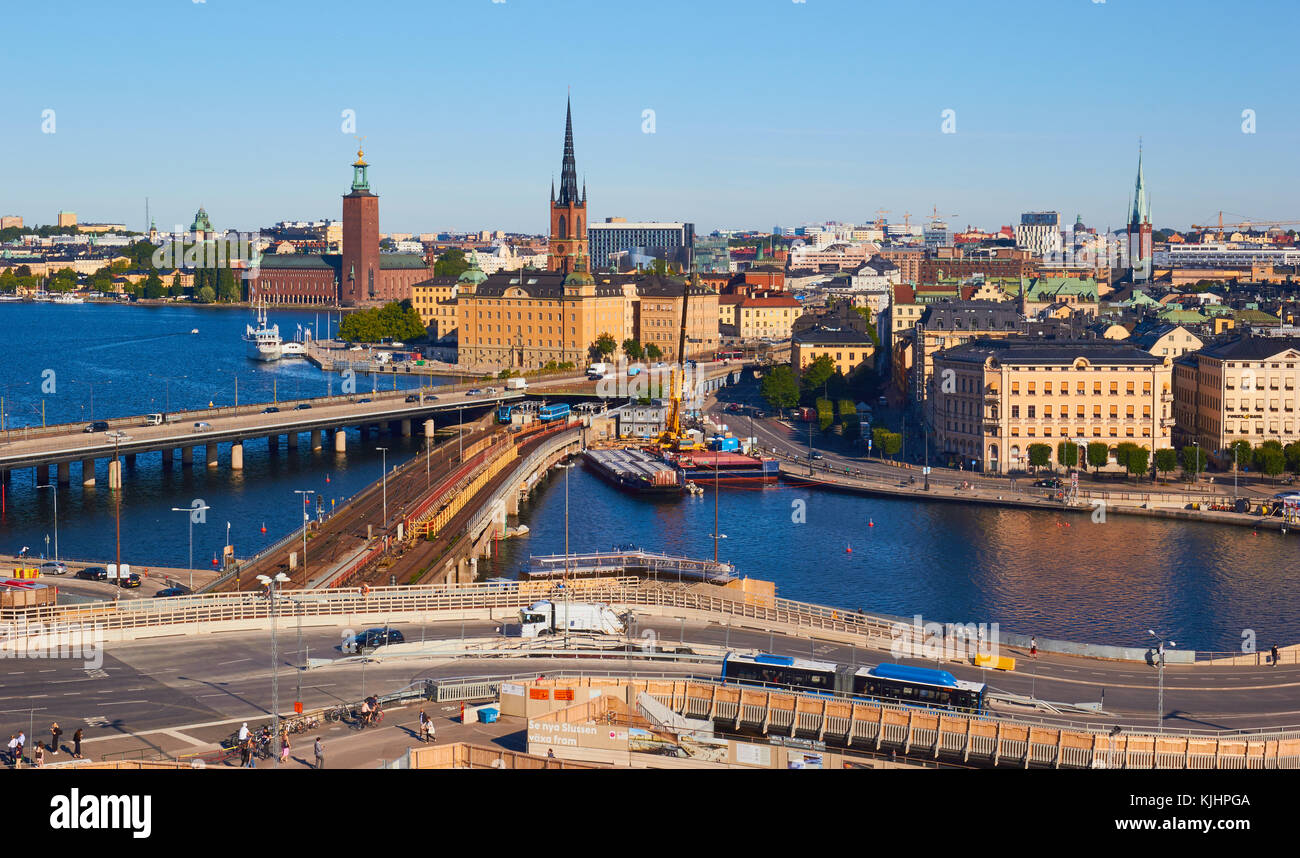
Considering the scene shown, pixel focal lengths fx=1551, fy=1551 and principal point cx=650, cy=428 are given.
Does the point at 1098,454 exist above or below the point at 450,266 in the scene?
below

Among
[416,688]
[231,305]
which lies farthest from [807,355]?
[231,305]

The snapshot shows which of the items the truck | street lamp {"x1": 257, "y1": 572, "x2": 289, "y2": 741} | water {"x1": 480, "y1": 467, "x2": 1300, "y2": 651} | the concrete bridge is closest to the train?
the truck

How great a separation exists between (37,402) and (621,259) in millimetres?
126744

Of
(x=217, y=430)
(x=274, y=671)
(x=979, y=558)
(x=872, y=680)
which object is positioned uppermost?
(x=274, y=671)

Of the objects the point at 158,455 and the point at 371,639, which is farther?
the point at 158,455

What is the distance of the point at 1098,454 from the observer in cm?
5478

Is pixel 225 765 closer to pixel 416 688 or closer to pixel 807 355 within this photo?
pixel 416 688

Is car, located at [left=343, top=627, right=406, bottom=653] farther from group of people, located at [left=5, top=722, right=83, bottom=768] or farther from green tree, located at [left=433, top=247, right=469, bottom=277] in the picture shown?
green tree, located at [left=433, top=247, right=469, bottom=277]

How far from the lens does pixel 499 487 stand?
4988 centimetres

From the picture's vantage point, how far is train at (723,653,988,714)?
21031 millimetres

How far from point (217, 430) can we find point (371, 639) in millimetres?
35186

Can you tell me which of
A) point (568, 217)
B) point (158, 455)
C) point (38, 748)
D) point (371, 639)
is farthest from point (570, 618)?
point (568, 217)

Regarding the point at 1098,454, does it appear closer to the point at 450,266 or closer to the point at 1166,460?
the point at 1166,460

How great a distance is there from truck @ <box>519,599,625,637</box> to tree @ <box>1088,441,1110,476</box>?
32.5 m
